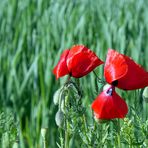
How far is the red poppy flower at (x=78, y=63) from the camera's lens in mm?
1335

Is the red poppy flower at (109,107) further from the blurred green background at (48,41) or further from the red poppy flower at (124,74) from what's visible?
the blurred green background at (48,41)

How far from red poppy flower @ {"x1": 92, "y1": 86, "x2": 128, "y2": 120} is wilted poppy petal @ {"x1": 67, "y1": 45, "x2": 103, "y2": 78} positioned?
0.09 meters

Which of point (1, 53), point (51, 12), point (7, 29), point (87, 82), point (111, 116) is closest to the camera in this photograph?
point (111, 116)

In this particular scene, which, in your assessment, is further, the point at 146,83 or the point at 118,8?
the point at 118,8

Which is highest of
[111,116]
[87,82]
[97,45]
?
[97,45]

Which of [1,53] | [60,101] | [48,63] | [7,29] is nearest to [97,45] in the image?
[48,63]

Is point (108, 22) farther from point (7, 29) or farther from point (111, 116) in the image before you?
point (111, 116)

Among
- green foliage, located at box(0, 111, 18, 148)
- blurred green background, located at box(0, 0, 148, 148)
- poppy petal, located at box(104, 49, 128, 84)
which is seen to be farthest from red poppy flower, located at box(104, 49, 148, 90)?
blurred green background, located at box(0, 0, 148, 148)

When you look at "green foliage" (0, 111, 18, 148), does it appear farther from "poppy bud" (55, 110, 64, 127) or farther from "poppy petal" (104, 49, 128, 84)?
"poppy petal" (104, 49, 128, 84)

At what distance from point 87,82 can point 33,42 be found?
0.70m

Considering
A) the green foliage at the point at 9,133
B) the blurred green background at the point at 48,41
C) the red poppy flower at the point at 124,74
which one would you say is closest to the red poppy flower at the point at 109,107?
the red poppy flower at the point at 124,74

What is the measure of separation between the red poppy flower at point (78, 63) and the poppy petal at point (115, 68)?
0.18 feet

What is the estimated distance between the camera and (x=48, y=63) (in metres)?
3.05

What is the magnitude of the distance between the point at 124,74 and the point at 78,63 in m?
0.11
